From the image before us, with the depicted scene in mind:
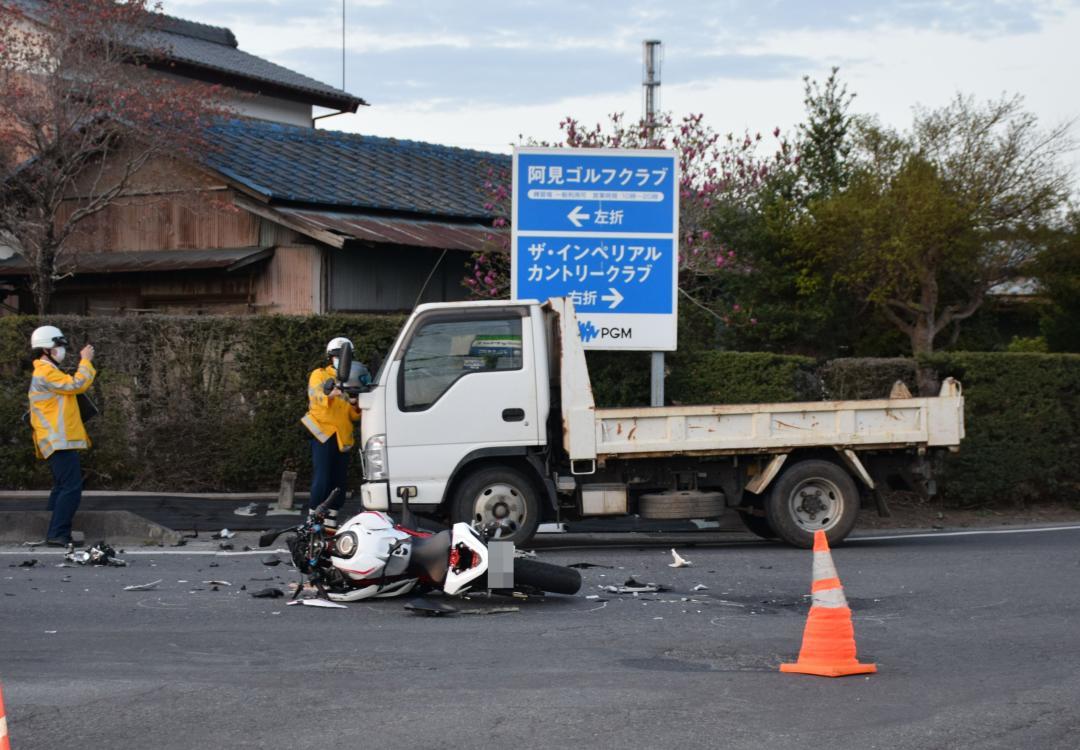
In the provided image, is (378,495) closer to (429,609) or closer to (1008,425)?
(429,609)

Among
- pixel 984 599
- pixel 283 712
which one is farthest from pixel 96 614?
pixel 984 599

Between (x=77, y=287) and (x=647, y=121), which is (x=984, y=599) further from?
(x=77, y=287)

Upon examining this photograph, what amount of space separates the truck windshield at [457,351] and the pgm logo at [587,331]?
2.81 meters

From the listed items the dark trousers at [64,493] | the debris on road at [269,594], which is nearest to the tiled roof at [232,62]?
the dark trousers at [64,493]

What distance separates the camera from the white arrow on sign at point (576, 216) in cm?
1488

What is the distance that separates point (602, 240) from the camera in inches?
587

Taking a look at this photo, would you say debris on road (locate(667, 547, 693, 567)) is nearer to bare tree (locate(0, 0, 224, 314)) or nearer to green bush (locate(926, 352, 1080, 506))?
green bush (locate(926, 352, 1080, 506))

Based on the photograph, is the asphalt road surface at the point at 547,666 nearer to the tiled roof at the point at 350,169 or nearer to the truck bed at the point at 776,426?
the truck bed at the point at 776,426

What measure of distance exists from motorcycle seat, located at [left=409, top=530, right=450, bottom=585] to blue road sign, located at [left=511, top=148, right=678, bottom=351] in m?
6.10

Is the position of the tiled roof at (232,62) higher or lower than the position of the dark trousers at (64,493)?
higher

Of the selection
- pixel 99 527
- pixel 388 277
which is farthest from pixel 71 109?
pixel 99 527

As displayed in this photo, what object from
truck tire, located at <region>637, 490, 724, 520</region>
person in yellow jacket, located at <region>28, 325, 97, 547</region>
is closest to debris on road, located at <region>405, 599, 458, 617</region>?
→ truck tire, located at <region>637, 490, 724, 520</region>

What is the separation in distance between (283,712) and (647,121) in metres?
17.6

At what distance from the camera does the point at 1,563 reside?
11289 millimetres
